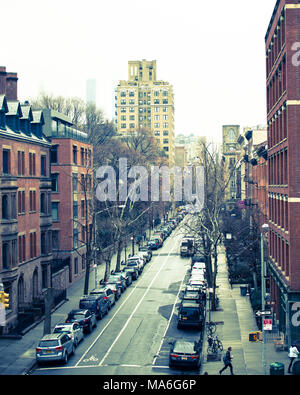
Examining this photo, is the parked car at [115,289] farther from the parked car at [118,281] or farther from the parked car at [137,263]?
the parked car at [137,263]

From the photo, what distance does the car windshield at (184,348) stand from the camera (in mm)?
26253

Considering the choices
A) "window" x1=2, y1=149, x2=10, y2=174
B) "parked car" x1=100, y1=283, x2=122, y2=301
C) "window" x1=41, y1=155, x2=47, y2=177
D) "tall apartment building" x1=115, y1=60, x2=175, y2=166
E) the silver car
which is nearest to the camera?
the silver car

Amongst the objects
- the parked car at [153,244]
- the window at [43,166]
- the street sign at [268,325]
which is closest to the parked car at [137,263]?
the window at [43,166]

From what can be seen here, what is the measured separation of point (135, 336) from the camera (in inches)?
1336

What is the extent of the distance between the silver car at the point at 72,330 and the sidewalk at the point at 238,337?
7327 millimetres

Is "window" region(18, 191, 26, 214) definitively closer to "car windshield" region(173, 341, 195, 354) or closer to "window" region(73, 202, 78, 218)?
"window" region(73, 202, 78, 218)

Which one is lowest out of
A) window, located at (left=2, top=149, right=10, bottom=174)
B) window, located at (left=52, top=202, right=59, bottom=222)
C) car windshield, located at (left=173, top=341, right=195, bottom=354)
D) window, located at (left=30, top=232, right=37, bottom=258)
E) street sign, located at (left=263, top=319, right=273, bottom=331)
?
car windshield, located at (left=173, top=341, right=195, bottom=354)

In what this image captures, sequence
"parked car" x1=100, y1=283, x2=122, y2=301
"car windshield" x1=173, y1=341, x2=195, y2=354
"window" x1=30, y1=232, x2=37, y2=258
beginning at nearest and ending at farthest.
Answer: "car windshield" x1=173, y1=341, x2=195, y2=354 → "window" x1=30, y1=232, x2=37, y2=258 → "parked car" x1=100, y1=283, x2=122, y2=301

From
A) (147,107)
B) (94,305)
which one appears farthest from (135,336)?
(147,107)

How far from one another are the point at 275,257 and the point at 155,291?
16040 millimetres

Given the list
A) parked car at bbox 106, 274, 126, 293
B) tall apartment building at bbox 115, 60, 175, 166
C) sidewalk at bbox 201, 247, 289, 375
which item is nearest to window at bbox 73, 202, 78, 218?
parked car at bbox 106, 274, 126, 293

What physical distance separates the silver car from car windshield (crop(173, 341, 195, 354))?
656 cm

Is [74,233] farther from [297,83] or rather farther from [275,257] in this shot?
[297,83]

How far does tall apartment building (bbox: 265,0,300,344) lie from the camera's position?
28.9m
